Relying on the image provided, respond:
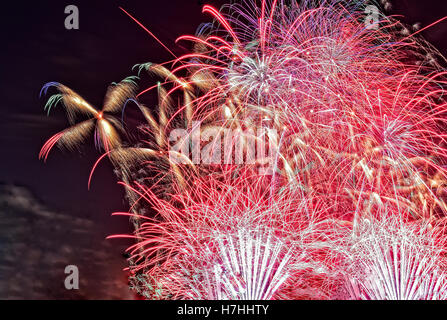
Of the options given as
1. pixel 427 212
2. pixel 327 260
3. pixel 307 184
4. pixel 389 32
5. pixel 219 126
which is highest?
pixel 389 32

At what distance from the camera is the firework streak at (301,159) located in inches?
351

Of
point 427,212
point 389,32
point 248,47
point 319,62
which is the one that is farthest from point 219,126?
point 427,212

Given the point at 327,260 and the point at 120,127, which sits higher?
the point at 120,127

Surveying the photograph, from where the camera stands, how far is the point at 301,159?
10266 mm

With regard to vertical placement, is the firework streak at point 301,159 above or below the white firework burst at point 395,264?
above

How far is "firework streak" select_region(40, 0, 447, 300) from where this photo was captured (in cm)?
891

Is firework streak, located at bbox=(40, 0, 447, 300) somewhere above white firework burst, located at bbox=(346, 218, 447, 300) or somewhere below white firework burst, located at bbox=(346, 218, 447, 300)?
above

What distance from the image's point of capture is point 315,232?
29.7 feet

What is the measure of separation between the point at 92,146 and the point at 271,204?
4.97 m

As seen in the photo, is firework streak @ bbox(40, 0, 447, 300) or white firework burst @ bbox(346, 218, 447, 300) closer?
white firework burst @ bbox(346, 218, 447, 300)

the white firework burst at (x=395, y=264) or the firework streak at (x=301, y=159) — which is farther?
the firework streak at (x=301, y=159)

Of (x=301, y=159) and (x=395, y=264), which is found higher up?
(x=301, y=159)

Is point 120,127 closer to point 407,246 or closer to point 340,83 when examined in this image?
point 340,83

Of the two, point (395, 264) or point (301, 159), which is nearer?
point (395, 264)
